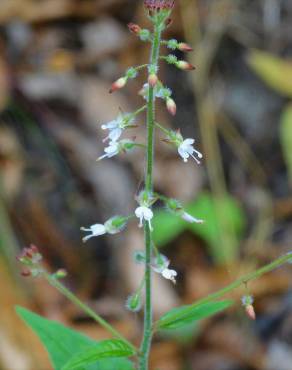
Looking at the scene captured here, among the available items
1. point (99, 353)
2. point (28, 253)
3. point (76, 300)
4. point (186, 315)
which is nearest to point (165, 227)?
point (186, 315)

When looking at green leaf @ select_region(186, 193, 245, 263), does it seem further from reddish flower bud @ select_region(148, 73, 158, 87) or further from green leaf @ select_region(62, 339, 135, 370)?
reddish flower bud @ select_region(148, 73, 158, 87)

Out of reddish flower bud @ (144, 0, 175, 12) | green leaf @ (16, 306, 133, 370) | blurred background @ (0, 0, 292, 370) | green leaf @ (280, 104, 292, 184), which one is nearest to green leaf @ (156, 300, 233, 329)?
green leaf @ (16, 306, 133, 370)

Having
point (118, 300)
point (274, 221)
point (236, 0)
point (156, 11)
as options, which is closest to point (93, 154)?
point (118, 300)

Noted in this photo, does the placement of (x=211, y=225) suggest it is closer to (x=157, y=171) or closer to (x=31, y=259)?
(x=157, y=171)

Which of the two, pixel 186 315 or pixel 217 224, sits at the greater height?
pixel 186 315

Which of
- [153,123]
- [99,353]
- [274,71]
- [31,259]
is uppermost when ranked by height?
[274,71]

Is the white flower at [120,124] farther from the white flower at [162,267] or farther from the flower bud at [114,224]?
the white flower at [162,267]

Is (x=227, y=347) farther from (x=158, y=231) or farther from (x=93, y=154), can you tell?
(x=93, y=154)

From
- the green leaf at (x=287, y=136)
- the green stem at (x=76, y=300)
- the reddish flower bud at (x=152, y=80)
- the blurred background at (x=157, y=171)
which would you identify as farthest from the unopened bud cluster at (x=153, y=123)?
the green leaf at (x=287, y=136)
